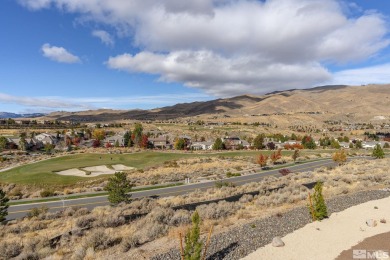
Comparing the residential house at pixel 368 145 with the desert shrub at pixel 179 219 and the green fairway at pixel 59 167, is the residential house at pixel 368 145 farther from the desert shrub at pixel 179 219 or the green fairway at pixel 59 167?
the desert shrub at pixel 179 219

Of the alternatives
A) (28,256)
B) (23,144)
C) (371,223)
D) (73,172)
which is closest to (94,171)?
(73,172)

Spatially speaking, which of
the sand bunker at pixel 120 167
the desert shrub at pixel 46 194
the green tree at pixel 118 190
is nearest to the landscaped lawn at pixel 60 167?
the sand bunker at pixel 120 167

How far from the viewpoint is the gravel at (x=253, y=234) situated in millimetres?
14497

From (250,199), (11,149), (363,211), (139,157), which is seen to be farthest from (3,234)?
(11,149)

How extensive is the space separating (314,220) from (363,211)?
4.57 metres

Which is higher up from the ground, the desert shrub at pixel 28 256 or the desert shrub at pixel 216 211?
the desert shrub at pixel 28 256

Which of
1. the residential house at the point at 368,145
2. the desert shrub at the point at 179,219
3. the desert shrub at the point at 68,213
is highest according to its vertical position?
the desert shrub at the point at 179,219

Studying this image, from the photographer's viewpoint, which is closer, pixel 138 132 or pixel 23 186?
pixel 23 186

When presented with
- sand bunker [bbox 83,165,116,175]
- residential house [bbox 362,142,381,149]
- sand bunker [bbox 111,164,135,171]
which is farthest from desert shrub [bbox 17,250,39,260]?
residential house [bbox 362,142,381,149]

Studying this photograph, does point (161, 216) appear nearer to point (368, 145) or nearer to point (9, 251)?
point (9, 251)

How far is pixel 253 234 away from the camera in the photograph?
17.0 metres

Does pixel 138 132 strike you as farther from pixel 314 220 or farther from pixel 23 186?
pixel 314 220

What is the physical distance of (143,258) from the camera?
14.3 metres

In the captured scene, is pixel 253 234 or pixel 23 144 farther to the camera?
pixel 23 144
